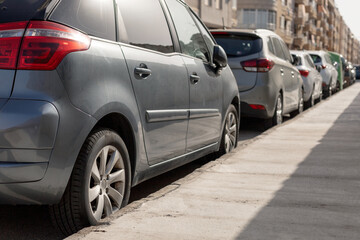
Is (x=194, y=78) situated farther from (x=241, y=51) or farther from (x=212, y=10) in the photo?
(x=212, y=10)

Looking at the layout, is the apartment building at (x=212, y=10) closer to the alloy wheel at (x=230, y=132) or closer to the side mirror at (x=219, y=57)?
the alloy wheel at (x=230, y=132)

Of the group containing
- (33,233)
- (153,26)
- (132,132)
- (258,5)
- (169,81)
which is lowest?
(33,233)

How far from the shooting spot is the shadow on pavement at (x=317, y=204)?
3439 millimetres

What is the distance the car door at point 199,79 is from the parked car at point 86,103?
0.68ft

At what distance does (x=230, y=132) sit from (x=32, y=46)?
3733mm

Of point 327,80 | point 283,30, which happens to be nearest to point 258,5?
point 283,30

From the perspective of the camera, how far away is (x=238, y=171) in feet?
18.1

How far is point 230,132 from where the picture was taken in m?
6.65

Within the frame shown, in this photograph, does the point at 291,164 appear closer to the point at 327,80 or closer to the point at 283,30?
the point at 327,80

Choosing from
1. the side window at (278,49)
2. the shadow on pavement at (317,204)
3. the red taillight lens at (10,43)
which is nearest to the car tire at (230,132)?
the shadow on pavement at (317,204)

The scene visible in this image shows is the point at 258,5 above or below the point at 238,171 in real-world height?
above

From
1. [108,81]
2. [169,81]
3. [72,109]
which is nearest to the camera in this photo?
[72,109]

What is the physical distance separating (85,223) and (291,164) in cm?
303

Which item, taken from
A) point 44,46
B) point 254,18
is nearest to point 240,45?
point 44,46
